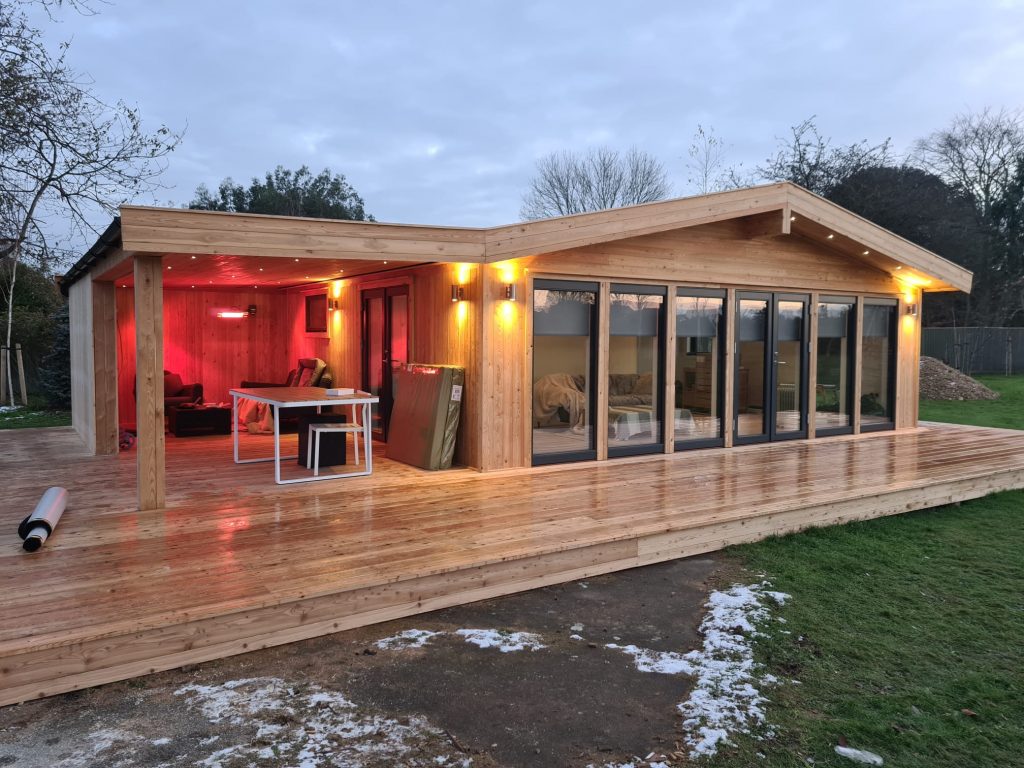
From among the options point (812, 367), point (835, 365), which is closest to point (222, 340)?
point (812, 367)

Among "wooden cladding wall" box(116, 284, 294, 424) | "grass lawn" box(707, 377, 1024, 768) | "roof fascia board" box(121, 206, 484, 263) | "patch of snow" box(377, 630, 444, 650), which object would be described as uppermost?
"roof fascia board" box(121, 206, 484, 263)

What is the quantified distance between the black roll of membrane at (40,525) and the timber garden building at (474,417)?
97 mm

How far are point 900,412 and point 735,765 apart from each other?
29.9ft

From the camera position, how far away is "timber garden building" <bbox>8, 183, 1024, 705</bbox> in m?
3.85

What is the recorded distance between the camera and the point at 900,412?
10344 mm

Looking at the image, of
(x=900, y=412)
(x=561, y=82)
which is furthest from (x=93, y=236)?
(x=561, y=82)

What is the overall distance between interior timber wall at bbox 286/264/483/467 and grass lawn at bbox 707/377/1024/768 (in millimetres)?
2799

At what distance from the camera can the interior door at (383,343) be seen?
26.8ft

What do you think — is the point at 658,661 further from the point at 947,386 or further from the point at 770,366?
the point at 947,386

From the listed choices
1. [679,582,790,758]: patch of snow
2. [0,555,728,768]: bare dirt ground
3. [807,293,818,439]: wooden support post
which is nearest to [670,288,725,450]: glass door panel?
[807,293,818,439]: wooden support post

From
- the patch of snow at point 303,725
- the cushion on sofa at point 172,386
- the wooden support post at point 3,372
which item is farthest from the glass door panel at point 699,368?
the wooden support post at point 3,372

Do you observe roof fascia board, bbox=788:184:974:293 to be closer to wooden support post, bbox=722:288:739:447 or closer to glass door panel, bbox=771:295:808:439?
glass door panel, bbox=771:295:808:439

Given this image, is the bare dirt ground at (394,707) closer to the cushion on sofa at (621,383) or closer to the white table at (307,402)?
the white table at (307,402)

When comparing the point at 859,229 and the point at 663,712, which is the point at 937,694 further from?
the point at 859,229
